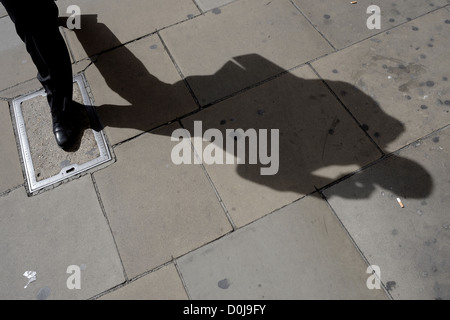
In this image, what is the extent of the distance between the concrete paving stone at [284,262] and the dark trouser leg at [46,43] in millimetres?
1497

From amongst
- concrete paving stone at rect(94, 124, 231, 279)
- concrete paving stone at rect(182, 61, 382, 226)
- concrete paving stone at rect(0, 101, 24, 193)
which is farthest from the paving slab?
concrete paving stone at rect(0, 101, 24, 193)

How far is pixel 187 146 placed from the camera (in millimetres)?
2635

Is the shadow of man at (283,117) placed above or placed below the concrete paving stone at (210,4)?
below

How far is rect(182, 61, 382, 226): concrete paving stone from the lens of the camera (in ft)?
7.91

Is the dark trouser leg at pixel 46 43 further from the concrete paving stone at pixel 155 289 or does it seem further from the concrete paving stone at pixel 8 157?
the concrete paving stone at pixel 155 289

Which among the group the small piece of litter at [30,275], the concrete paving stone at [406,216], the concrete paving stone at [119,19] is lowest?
the concrete paving stone at [406,216]

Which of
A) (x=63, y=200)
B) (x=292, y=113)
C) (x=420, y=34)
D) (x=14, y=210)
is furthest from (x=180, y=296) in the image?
(x=420, y=34)

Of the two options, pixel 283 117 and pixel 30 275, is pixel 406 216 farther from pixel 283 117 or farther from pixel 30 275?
pixel 30 275

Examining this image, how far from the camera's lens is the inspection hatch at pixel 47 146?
2.62 metres

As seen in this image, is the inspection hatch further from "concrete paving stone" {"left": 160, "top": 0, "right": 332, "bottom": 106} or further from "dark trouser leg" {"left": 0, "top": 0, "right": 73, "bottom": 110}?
"concrete paving stone" {"left": 160, "top": 0, "right": 332, "bottom": 106}

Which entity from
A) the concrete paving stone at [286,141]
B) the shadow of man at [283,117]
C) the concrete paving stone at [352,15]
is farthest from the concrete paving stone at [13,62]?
the concrete paving stone at [352,15]

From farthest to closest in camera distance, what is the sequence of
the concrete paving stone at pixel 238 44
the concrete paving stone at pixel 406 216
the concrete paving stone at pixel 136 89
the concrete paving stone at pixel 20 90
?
the concrete paving stone at pixel 20 90 < the concrete paving stone at pixel 238 44 < the concrete paving stone at pixel 136 89 < the concrete paving stone at pixel 406 216
